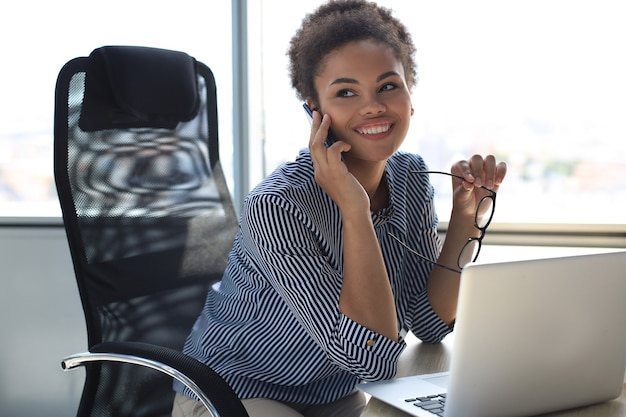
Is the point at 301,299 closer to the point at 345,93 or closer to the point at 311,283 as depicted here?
the point at 311,283

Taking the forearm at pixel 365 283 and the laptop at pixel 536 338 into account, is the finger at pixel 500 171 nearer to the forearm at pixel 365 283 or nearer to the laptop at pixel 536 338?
the forearm at pixel 365 283

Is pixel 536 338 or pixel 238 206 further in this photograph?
pixel 238 206

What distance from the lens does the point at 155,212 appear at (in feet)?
5.21

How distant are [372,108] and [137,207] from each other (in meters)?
0.54

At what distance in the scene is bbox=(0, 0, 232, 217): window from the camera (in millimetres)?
2562

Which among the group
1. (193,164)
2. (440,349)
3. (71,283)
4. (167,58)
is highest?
(167,58)

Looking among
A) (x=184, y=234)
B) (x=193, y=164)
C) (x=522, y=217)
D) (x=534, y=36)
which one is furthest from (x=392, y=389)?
(x=534, y=36)

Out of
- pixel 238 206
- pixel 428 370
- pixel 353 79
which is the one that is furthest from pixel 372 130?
pixel 238 206

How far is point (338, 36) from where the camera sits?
143cm

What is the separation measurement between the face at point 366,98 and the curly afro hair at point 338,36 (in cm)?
2

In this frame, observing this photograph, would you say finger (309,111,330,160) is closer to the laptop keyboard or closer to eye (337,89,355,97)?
eye (337,89,355,97)

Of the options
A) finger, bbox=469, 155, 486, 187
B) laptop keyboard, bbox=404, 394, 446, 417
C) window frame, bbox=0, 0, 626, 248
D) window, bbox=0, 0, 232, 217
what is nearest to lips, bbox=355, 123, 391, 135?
finger, bbox=469, 155, 486, 187

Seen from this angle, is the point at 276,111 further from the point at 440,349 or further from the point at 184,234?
the point at 440,349

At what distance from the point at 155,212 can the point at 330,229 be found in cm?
42
